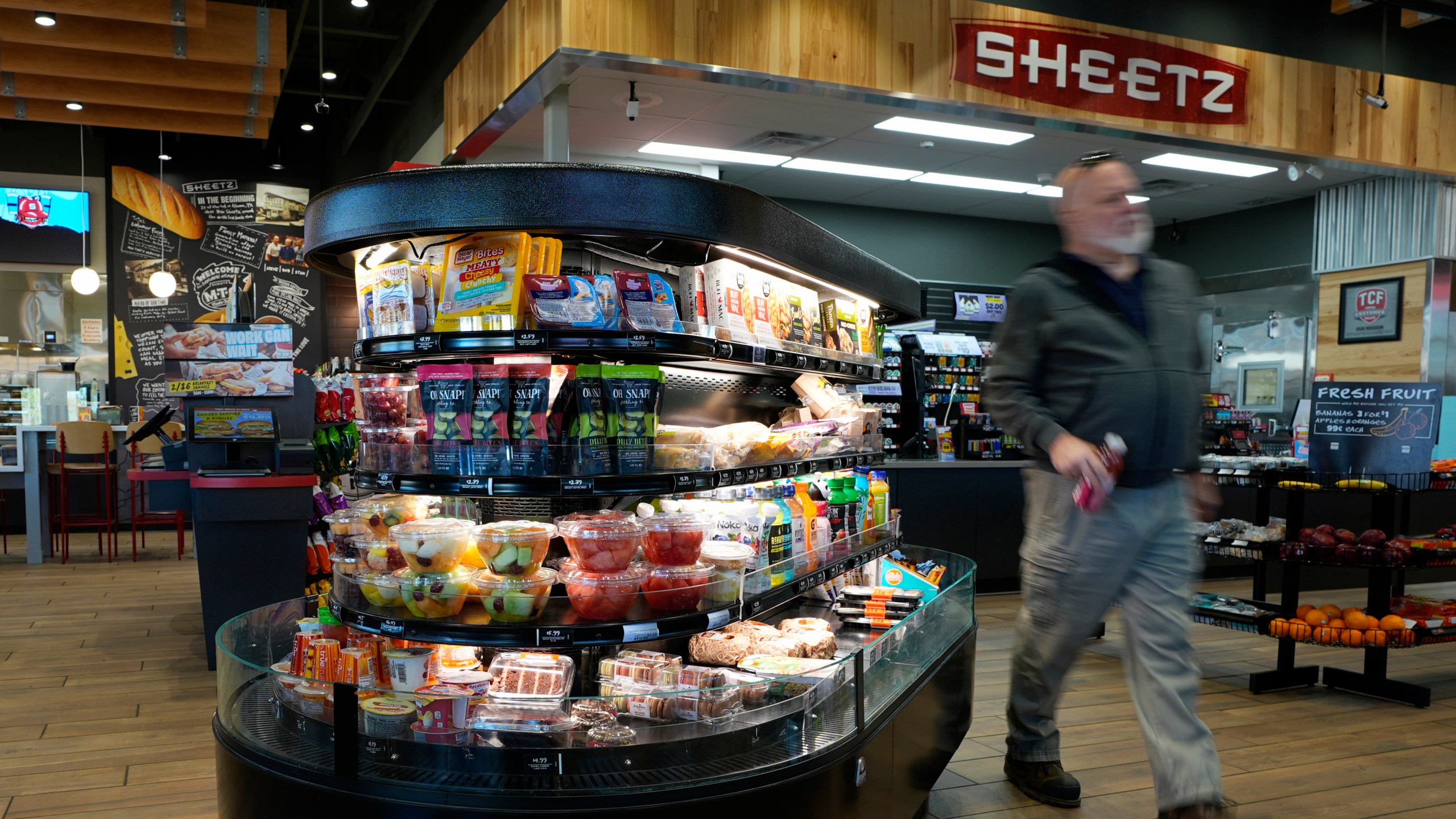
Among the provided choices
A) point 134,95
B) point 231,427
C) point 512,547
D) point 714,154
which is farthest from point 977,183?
point 512,547

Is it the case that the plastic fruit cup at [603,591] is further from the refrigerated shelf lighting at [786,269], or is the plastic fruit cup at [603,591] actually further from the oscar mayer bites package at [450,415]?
the refrigerated shelf lighting at [786,269]

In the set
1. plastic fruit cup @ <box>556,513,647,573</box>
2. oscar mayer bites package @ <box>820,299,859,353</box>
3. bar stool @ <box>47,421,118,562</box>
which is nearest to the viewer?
plastic fruit cup @ <box>556,513,647,573</box>

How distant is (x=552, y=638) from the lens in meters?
2.05

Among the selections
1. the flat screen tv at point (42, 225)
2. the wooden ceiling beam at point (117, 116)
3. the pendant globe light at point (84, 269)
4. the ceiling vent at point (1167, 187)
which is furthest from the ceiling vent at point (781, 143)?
the flat screen tv at point (42, 225)

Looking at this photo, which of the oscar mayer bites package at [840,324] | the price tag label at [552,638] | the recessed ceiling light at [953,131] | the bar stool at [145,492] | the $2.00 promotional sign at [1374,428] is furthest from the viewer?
the bar stool at [145,492]

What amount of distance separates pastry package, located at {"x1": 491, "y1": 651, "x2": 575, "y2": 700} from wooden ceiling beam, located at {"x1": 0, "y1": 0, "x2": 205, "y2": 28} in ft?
18.2

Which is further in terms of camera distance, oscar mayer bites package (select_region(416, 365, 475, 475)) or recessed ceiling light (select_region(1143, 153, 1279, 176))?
recessed ceiling light (select_region(1143, 153, 1279, 176))

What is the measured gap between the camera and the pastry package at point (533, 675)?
2184mm

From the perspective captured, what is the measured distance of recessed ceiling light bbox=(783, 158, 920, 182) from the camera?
26.1ft

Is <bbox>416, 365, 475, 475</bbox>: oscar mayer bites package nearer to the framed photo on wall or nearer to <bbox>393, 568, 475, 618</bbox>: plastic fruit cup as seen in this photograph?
<bbox>393, 568, 475, 618</bbox>: plastic fruit cup

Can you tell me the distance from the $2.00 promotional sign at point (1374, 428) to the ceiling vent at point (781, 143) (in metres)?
3.99

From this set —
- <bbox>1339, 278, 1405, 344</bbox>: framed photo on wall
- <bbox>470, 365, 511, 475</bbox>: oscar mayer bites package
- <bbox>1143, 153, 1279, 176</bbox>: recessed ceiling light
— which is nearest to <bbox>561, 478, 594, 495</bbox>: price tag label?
<bbox>470, 365, 511, 475</bbox>: oscar mayer bites package

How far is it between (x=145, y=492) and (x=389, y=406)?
8.44m

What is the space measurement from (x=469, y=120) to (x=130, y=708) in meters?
4.02
